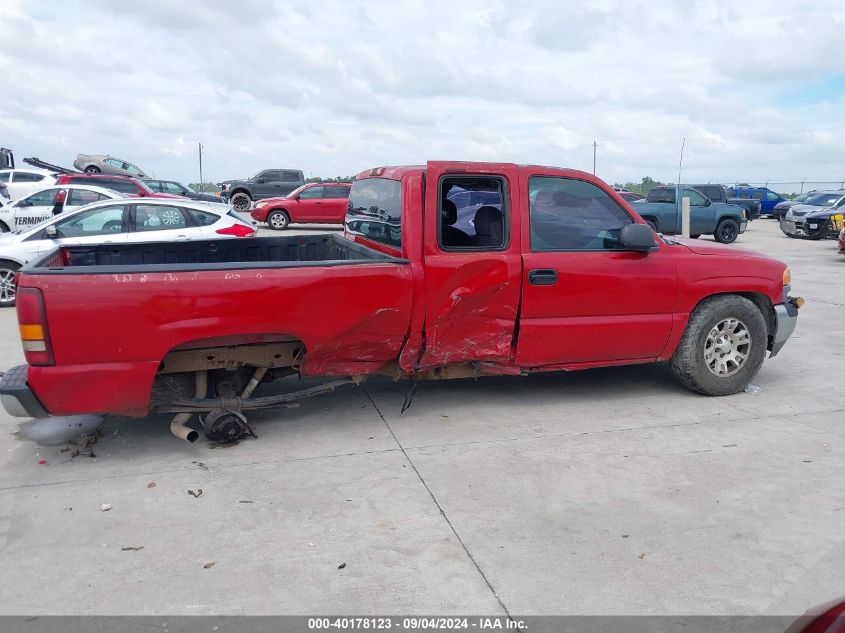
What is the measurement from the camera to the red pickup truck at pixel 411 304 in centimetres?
448

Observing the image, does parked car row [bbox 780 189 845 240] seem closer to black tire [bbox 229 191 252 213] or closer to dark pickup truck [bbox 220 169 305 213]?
dark pickup truck [bbox 220 169 305 213]

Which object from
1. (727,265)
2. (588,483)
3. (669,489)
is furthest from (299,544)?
(727,265)

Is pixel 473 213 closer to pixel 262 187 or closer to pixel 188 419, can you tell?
pixel 188 419

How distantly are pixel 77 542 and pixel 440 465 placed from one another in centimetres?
212

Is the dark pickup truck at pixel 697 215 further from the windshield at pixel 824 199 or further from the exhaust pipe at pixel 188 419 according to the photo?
the exhaust pipe at pixel 188 419

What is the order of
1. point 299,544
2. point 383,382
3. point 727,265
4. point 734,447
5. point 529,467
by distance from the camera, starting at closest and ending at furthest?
point 299,544 < point 529,467 < point 734,447 < point 727,265 < point 383,382

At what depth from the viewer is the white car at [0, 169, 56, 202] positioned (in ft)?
77.4

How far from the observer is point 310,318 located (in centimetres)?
487

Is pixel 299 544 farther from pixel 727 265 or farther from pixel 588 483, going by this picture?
pixel 727 265

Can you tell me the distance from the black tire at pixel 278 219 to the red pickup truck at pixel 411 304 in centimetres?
1800

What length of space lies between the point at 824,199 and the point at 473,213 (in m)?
23.7

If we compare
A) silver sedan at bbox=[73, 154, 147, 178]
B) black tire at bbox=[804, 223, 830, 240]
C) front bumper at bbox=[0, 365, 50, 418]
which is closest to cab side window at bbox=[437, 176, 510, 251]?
front bumper at bbox=[0, 365, 50, 418]

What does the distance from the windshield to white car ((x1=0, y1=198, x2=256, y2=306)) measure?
21.1 metres

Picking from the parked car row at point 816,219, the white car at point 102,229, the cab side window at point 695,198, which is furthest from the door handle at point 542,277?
the parked car row at point 816,219
